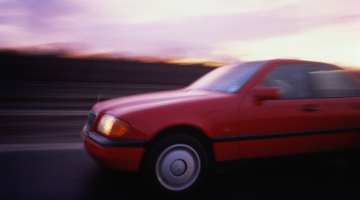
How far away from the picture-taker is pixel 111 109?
4332mm

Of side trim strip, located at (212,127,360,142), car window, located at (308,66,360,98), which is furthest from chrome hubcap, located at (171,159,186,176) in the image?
car window, located at (308,66,360,98)

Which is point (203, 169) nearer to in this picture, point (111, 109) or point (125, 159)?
point (125, 159)

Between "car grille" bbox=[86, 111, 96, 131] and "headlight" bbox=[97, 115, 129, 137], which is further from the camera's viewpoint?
"car grille" bbox=[86, 111, 96, 131]

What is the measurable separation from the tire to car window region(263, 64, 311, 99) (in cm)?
114

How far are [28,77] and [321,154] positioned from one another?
19.1 metres

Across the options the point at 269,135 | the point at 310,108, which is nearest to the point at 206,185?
the point at 269,135

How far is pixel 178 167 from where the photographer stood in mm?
4090

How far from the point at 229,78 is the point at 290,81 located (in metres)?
0.70

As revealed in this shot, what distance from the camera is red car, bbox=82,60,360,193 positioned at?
3.95 metres

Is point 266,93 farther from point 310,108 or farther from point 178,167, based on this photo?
point 178,167

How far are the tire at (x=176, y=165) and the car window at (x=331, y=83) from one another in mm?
1626

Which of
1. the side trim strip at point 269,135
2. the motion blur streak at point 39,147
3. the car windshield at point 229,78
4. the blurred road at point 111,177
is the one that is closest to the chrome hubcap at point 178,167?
the blurred road at point 111,177

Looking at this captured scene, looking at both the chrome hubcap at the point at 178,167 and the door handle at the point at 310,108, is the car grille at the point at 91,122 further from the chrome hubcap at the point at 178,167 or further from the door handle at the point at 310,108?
the door handle at the point at 310,108

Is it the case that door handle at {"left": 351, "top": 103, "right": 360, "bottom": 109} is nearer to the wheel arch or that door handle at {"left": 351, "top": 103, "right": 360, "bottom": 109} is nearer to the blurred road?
the blurred road
